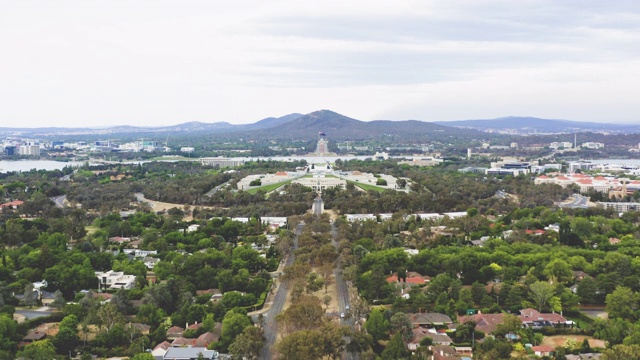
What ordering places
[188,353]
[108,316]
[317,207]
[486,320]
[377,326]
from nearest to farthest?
[188,353]
[377,326]
[108,316]
[486,320]
[317,207]

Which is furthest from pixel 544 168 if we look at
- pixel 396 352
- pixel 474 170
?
pixel 396 352

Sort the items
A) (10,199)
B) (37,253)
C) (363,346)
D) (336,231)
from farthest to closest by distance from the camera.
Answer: (10,199) < (336,231) < (37,253) < (363,346)

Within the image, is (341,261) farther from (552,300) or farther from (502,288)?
(552,300)

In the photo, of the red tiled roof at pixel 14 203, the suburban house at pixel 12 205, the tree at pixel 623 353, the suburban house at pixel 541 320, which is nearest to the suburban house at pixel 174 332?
the suburban house at pixel 541 320

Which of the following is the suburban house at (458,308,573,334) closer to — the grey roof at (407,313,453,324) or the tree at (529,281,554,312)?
the grey roof at (407,313,453,324)

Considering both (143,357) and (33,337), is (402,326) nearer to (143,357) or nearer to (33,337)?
(143,357)

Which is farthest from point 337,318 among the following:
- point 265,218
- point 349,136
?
point 349,136

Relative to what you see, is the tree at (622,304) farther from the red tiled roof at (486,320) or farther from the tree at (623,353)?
the tree at (623,353)
